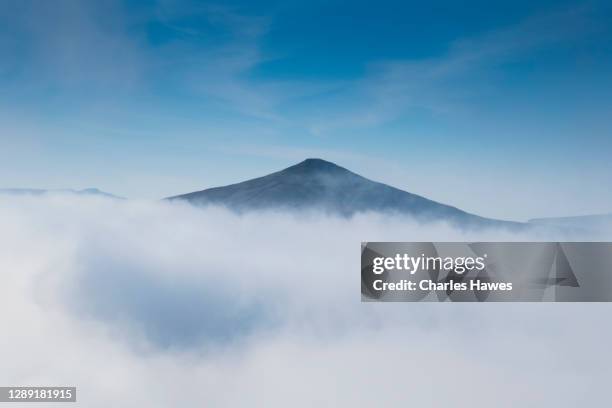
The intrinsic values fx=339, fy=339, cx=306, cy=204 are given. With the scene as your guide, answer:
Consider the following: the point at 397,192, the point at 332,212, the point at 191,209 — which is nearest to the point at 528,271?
the point at 397,192

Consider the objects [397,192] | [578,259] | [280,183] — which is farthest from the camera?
[280,183]

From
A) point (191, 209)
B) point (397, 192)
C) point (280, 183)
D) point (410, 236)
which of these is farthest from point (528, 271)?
point (191, 209)

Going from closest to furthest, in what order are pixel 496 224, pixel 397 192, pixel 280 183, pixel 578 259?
pixel 578 259 < pixel 496 224 < pixel 397 192 < pixel 280 183

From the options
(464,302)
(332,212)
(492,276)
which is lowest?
(464,302)

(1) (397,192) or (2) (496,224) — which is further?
(1) (397,192)

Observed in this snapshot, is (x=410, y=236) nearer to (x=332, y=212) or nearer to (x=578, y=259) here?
(x=332, y=212)

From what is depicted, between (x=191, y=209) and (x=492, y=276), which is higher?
(x=191, y=209)
